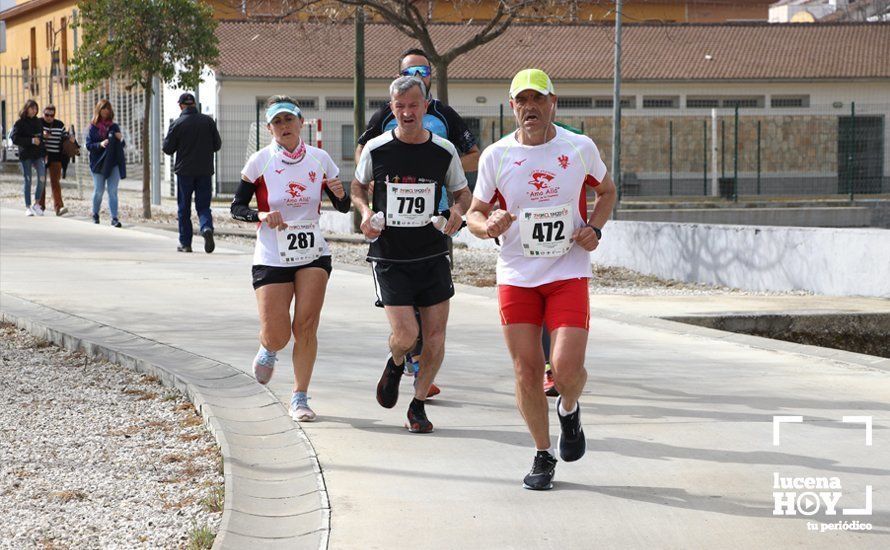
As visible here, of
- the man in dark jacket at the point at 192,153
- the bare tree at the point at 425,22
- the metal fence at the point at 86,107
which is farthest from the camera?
the metal fence at the point at 86,107

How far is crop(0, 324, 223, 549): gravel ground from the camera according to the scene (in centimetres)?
536

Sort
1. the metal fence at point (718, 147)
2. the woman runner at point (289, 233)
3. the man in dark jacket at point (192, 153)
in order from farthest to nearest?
1. the metal fence at point (718, 147)
2. the man in dark jacket at point (192, 153)
3. the woman runner at point (289, 233)

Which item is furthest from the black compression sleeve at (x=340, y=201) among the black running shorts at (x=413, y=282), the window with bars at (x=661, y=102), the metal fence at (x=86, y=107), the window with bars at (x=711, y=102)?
the window with bars at (x=711, y=102)

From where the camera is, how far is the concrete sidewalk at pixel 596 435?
5.14 meters

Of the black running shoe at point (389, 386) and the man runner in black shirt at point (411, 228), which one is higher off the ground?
the man runner in black shirt at point (411, 228)

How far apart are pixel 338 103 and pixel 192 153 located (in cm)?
2795

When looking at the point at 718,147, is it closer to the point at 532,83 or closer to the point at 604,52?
the point at 604,52

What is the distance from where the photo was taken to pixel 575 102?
149 ft

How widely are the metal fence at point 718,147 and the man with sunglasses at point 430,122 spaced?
2403 cm

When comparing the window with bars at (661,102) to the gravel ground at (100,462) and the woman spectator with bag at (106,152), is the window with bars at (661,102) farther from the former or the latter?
the gravel ground at (100,462)

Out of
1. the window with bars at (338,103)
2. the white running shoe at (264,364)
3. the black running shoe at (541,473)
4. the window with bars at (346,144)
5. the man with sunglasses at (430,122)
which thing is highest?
the window with bars at (338,103)

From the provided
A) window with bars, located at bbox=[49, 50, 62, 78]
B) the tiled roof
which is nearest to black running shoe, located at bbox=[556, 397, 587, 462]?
the tiled roof

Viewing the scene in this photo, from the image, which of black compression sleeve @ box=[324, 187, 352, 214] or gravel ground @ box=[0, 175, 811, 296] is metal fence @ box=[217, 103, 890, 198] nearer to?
gravel ground @ box=[0, 175, 811, 296]

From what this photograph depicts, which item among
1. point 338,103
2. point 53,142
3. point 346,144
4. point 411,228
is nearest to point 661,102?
point 338,103
